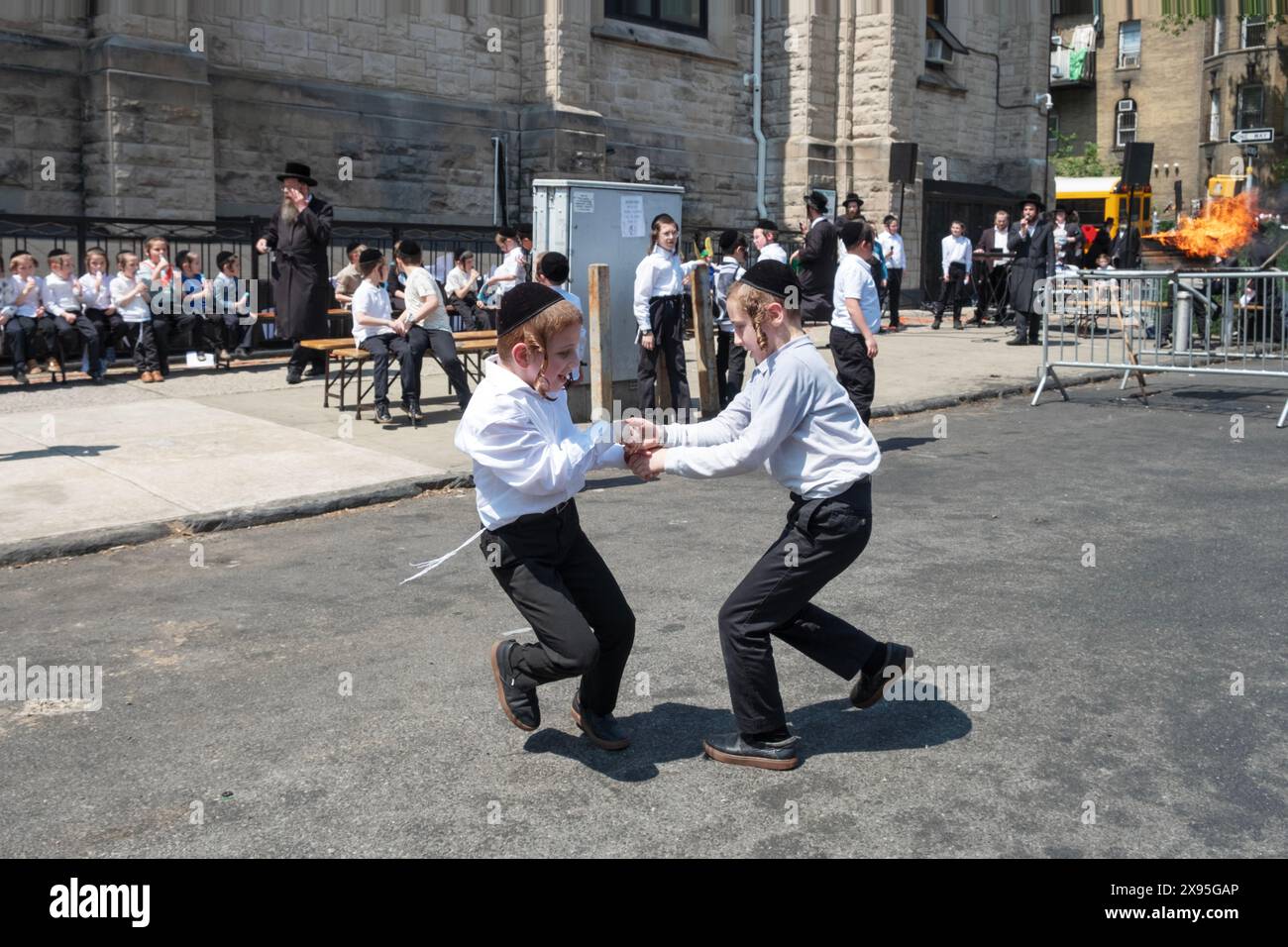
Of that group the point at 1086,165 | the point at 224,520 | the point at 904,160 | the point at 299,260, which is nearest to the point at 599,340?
the point at 224,520

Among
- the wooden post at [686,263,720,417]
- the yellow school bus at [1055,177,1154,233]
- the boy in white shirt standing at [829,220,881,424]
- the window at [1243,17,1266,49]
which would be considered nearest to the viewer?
the boy in white shirt standing at [829,220,881,424]

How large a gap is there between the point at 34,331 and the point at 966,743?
12.0 m

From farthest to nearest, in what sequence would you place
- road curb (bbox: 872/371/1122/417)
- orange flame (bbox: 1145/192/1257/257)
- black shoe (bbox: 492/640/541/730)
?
orange flame (bbox: 1145/192/1257/257) < road curb (bbox: 872/371/1122/417) < black shoe (bbox: 492/640/541/730)

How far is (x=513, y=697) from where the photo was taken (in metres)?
4.58

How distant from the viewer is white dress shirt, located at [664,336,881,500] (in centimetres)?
446

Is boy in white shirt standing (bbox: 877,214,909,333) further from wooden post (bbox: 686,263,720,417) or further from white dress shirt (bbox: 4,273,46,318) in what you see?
white dress shirt (bbox: 4,273,46,318)

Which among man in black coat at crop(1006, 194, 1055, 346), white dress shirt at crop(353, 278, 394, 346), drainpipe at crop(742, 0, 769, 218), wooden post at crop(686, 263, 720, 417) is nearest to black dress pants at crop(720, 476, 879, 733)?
wooden post at crop(686, 263, 720, 417)

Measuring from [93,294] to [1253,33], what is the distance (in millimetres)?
48940

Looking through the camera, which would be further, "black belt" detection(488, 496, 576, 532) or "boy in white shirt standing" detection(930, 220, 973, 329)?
"boy in white shirt standing" detection(930, 220, 973, 329)

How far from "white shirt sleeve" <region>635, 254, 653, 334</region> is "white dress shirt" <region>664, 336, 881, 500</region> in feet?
23.8

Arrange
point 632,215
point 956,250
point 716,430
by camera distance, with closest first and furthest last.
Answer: point 716,430
point 632,215
point 956,250

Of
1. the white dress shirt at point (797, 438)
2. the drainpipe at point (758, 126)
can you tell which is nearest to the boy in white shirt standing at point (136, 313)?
the white dress shirt at point (797, 438)

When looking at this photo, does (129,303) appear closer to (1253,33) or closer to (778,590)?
(778,590)

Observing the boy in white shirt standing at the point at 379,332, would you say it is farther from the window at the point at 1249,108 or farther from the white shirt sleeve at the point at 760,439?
the window at the point at 1249,108
